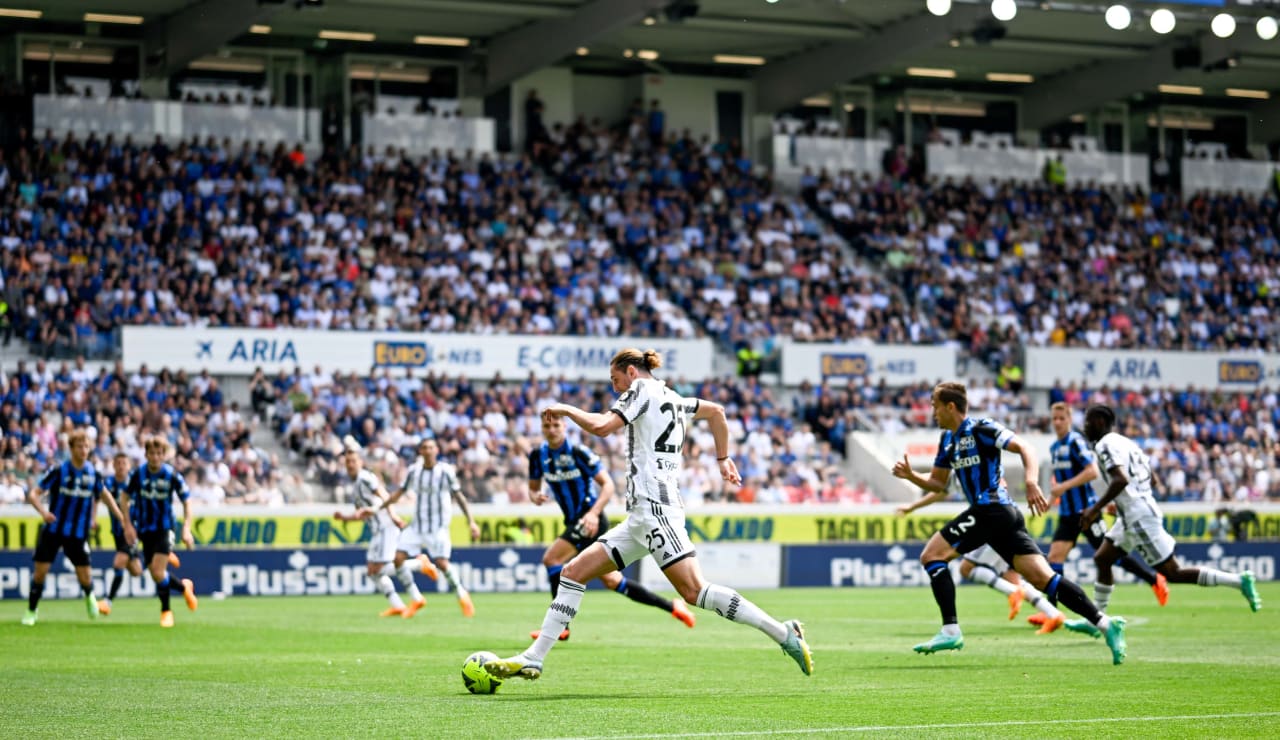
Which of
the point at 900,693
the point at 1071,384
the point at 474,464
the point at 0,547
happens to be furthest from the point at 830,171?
the point at 900,693

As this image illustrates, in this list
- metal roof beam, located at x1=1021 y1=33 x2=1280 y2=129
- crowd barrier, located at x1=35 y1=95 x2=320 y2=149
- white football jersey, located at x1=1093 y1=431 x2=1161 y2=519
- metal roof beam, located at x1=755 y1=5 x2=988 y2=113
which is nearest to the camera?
white football jersey, located at x1=1093 y1=431 x2=1161 y2=519

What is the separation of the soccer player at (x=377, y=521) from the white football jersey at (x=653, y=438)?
10.1 m

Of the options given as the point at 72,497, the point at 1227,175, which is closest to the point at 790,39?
the point at 1227,175

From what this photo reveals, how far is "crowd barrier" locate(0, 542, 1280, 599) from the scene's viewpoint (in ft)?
91.4

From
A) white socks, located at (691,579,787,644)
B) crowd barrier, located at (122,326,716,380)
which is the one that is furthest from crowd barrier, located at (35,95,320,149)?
white socks, located at (691,579,787,644)

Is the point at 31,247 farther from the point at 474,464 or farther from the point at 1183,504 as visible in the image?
the point at 1183,504

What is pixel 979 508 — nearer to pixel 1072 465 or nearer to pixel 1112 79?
pixel 1072 465

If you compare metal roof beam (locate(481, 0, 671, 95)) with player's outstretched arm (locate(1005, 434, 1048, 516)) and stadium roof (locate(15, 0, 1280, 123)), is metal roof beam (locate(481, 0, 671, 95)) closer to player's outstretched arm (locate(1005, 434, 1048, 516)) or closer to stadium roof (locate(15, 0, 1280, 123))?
stadium roof (locate(15, 0, 1280, 123))

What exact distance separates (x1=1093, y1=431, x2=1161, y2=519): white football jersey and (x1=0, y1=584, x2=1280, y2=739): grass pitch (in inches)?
48.8

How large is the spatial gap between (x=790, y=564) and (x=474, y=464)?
6.35 metres

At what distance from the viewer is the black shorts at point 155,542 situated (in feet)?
66.5

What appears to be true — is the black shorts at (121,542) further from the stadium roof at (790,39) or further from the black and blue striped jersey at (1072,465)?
the stadium roof at (790,39)

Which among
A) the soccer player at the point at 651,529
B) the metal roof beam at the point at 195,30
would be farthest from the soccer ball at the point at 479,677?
the metal roof beam at the point at 195,30

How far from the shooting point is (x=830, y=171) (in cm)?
4962
